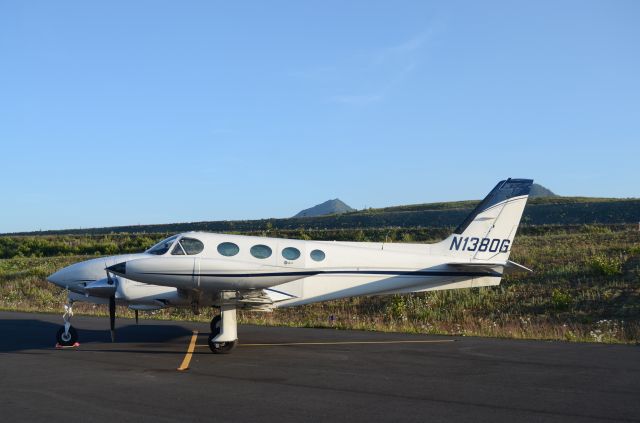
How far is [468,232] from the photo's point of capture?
687 inches

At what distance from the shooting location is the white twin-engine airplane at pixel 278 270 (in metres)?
13.6

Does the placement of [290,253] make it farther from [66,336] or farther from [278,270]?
[66,336]

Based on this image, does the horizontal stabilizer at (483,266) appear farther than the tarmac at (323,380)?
Yes

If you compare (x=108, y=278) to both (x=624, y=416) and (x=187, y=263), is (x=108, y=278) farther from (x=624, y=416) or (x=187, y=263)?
(x=624, y=416)

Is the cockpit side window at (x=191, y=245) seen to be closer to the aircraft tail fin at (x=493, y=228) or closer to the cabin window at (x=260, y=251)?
the cabin window at (x=260, y=251)

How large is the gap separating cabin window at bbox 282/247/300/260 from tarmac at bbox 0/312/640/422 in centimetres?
205

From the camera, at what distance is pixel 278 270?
14125 mm

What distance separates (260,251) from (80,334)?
6771mm

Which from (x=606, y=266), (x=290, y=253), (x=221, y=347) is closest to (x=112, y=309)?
(x=221, y=347)

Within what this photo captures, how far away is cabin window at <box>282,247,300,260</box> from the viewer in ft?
49.2

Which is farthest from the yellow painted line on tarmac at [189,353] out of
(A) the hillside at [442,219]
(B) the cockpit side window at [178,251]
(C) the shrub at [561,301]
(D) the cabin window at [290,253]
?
(A) the hillside at [442,219]

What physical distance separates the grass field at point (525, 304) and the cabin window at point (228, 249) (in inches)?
246

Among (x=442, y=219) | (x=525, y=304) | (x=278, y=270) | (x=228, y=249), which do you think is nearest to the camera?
(x=278, y=270)

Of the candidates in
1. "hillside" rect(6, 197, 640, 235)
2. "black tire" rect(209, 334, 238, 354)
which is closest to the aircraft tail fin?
"black tire" rect(209, 334, 238, 354)
